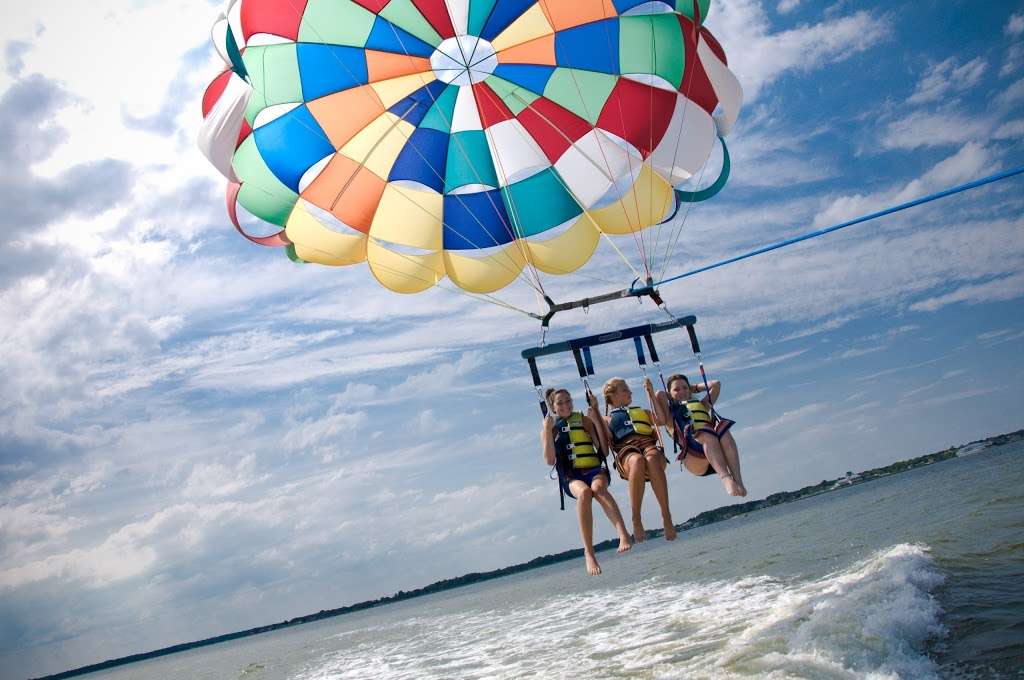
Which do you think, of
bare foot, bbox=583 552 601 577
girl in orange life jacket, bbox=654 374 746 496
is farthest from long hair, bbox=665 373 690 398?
bare foot, bbox=583 552 601 577

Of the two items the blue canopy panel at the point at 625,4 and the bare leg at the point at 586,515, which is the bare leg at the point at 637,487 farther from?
the blue canopy panel at the point at 625,4

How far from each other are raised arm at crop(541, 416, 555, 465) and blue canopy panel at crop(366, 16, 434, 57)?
363 cm

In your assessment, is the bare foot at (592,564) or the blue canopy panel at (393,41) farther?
the blue canopy panel at (393,41)

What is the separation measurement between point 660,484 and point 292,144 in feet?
14.9

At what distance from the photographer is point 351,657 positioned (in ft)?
72.0

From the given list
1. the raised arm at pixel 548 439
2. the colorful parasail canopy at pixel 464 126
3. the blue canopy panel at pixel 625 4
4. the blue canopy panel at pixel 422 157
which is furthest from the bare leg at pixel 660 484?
the blue canopy panel at pixel 625 4

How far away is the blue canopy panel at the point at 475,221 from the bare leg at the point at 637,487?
2.91m

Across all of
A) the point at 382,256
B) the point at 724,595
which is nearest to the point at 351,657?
the point at 724,595

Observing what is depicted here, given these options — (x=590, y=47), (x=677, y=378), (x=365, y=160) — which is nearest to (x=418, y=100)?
(x=365, y=160)

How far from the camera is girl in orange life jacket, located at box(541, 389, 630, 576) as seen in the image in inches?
231

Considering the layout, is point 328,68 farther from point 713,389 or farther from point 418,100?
point 713,389

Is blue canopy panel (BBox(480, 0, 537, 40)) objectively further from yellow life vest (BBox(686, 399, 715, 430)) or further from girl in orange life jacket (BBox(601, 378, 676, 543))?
yellow life vest (BBox(686, 399, 715, 430))

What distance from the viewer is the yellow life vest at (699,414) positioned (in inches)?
242

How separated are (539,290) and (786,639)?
16.0 feet
